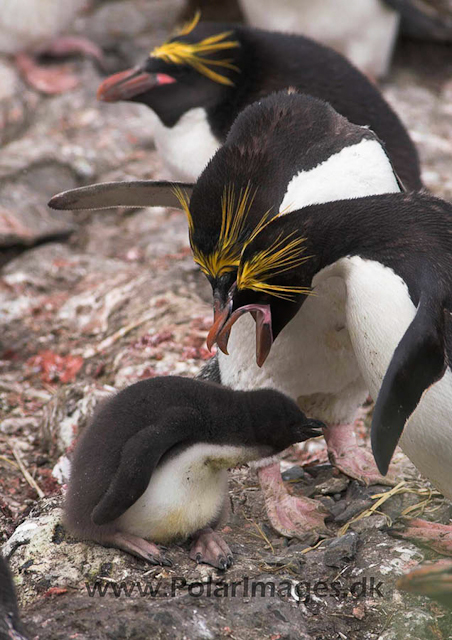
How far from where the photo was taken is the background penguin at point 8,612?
2.39 metres

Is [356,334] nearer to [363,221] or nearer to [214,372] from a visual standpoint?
[363,221]

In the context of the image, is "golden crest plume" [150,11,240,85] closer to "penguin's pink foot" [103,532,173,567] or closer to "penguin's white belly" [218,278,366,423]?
"penguin's white belly" [218,278,366,423]

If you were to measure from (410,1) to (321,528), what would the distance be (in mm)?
5745

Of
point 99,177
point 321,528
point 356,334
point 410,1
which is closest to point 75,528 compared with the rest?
point 321,528

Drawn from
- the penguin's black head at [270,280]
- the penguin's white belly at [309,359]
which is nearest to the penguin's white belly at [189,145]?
the penguin's white belly at [309,359]

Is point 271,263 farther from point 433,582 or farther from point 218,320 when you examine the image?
point 433,582

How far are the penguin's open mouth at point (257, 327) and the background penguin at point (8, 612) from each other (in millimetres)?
930

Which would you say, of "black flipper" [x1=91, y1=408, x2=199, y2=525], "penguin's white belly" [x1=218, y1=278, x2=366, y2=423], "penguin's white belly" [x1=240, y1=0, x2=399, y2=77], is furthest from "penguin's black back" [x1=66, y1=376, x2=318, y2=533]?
"penguin's white belly" [x1=240, y1=0, x2=399, y2=77]

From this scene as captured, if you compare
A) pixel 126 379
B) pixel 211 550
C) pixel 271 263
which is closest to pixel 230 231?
pixel 271 263

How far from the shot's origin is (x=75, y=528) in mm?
3152

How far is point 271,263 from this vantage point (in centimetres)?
301

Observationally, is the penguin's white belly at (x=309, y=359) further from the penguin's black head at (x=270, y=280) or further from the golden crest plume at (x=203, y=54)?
the golden crest plume at (x=203, y=54)

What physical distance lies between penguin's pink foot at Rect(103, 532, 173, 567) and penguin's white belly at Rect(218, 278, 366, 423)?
69 cm

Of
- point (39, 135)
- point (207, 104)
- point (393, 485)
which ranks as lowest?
point (39, 135)
